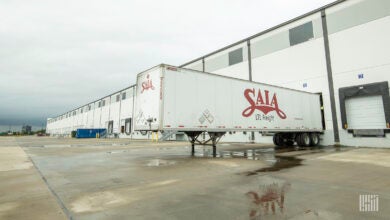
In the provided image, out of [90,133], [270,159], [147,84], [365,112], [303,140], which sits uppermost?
[147,84]

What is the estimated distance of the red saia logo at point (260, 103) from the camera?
1385cm

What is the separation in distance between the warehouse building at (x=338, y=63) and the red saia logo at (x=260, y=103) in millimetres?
7021

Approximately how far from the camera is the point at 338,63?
65.1ft

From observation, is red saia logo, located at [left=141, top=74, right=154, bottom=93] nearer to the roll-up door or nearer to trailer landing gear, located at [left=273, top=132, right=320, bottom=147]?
trailer landing gear, located at [left=273, top=132, right=320, bottom=147]

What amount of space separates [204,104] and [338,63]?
1498 cm

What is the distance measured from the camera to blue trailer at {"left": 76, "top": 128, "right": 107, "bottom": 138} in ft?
180

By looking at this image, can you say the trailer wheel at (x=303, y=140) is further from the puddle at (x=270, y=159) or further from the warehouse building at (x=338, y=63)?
the puddle at (x=270, y=159)

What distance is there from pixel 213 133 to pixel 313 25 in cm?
1652

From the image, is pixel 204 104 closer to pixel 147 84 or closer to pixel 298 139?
pixel 147 84

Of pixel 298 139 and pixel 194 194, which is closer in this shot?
pixel 194 194

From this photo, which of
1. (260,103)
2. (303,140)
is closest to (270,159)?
(260,103)

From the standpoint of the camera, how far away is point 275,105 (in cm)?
1588

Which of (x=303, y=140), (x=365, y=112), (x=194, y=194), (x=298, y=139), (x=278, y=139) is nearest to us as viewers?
(x=194, y=194)

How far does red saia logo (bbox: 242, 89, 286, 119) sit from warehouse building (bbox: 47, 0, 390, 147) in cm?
702
